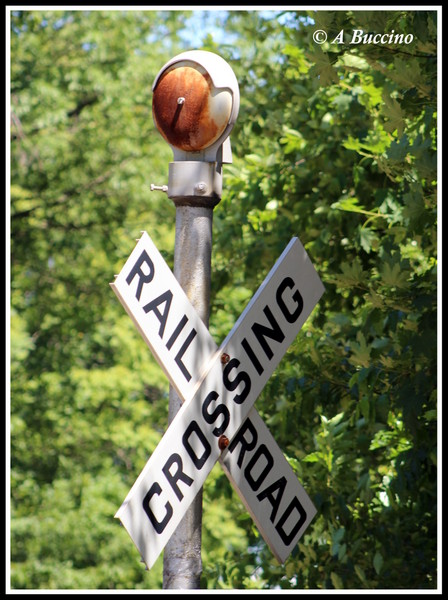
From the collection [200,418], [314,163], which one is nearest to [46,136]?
[314,163]

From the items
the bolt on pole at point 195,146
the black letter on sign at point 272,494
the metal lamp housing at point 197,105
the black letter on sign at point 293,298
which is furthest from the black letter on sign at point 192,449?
the metal lamp housing at point 197,105

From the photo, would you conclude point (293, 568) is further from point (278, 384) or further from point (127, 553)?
point (127, 553)

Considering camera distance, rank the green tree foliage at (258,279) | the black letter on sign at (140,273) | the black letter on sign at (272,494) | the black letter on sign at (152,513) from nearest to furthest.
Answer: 1. the black letter on sign at (152,513)
2. the black letter on sign at (140,273)
3. the black letter on sign at (272,494)
4. the green tree foliage at (258,279)

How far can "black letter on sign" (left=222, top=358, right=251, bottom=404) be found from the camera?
9.06 feet

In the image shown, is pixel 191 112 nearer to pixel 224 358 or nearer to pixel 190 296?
pixel 190 296

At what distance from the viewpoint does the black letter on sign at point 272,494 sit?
9.31ft

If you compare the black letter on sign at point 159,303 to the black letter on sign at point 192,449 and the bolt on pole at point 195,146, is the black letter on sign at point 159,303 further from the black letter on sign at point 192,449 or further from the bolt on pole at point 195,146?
the black letter on sign at point 192,449

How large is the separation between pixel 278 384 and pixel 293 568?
1.16 m

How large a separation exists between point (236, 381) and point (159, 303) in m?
0.32

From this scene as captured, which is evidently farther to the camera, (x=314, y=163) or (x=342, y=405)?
(x=314, y=163)

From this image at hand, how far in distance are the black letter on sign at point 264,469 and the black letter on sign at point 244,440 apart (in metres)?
0.03

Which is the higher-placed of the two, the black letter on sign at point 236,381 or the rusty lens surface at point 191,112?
the rusty lens surface at point 191,112

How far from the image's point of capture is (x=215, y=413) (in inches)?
107

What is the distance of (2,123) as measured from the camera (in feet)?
33.7
